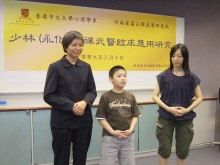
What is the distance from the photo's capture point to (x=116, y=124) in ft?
6.10

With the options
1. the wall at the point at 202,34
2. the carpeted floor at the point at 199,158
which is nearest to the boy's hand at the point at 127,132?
the carpeted floor at the point at 199,158

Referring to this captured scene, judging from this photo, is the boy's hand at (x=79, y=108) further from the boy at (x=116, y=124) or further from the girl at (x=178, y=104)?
the girl at (x=178, y=104)

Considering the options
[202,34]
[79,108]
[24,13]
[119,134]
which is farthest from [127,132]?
[202,34]

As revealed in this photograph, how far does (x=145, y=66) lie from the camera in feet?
10.2

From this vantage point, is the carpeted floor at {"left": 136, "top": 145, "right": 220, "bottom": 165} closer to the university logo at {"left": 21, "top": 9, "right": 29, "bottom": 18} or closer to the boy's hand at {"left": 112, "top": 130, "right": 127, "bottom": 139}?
the boy's hand at {"left": 112, "top": 130, "right": 127, "bottom": 139}

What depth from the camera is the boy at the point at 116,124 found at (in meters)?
1.84

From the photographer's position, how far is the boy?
72.5 inches

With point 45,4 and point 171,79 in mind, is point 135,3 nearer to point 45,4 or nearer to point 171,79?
point 45,4

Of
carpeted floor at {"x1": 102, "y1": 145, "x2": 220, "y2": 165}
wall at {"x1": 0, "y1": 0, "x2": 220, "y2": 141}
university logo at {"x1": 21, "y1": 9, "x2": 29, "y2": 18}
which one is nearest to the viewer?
university logo at {"x1": 21, "y1": 9, "x2": 29, "y2": 18}

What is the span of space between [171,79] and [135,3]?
1.41m

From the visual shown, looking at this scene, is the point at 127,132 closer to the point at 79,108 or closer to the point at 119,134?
the point at 119,134

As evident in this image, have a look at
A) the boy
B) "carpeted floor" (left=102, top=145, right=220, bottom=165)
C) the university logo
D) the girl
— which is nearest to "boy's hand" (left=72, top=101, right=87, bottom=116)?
the boy

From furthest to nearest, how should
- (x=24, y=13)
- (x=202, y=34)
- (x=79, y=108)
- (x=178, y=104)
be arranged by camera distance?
(x=202, y=34), (x=24, y=13), (x=178, y=104), (x=79, y=108)

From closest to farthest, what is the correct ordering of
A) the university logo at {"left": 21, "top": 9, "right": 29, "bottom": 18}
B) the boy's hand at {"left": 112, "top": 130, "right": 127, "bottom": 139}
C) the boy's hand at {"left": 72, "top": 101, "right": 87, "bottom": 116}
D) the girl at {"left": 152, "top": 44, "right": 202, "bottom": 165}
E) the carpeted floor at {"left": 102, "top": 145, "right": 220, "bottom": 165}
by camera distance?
the boy's hand at {"left": 72, "top": 101, "right": 87, "bottom": 116} < the boy's hand at {"left": 112, "top": 130, "right": 127, "bottom": 139} < the girl at {"left": 152, "top": 44, "right": 202, "bottom": 165} < the university logo at {"left": 21, "top": 9, "right": 29, "bottom": 18} < the carpeted floor at {"left": 102, "top": 145, "right": 220, "bottom": 165}
